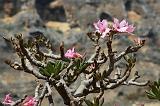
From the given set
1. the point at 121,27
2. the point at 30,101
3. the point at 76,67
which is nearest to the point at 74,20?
the point at 76,67

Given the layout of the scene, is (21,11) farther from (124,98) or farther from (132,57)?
(132,57)

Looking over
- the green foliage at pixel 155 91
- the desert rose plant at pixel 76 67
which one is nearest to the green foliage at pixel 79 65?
the desert rose plant at pixel 76 67

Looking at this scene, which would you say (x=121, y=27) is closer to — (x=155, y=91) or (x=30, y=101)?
(x=155, y=91)

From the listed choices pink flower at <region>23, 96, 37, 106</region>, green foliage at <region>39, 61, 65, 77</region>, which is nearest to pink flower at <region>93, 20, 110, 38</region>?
green foliage at <region>39, 61, 65, 77</region>

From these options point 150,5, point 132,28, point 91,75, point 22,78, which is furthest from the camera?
Answer: point 150,5

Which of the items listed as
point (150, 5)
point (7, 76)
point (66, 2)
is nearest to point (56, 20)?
point (66, 2)

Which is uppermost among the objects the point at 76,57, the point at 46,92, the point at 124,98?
the point at 76,57

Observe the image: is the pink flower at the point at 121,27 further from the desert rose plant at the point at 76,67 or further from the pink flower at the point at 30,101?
the pink flower at the point at 30,101
